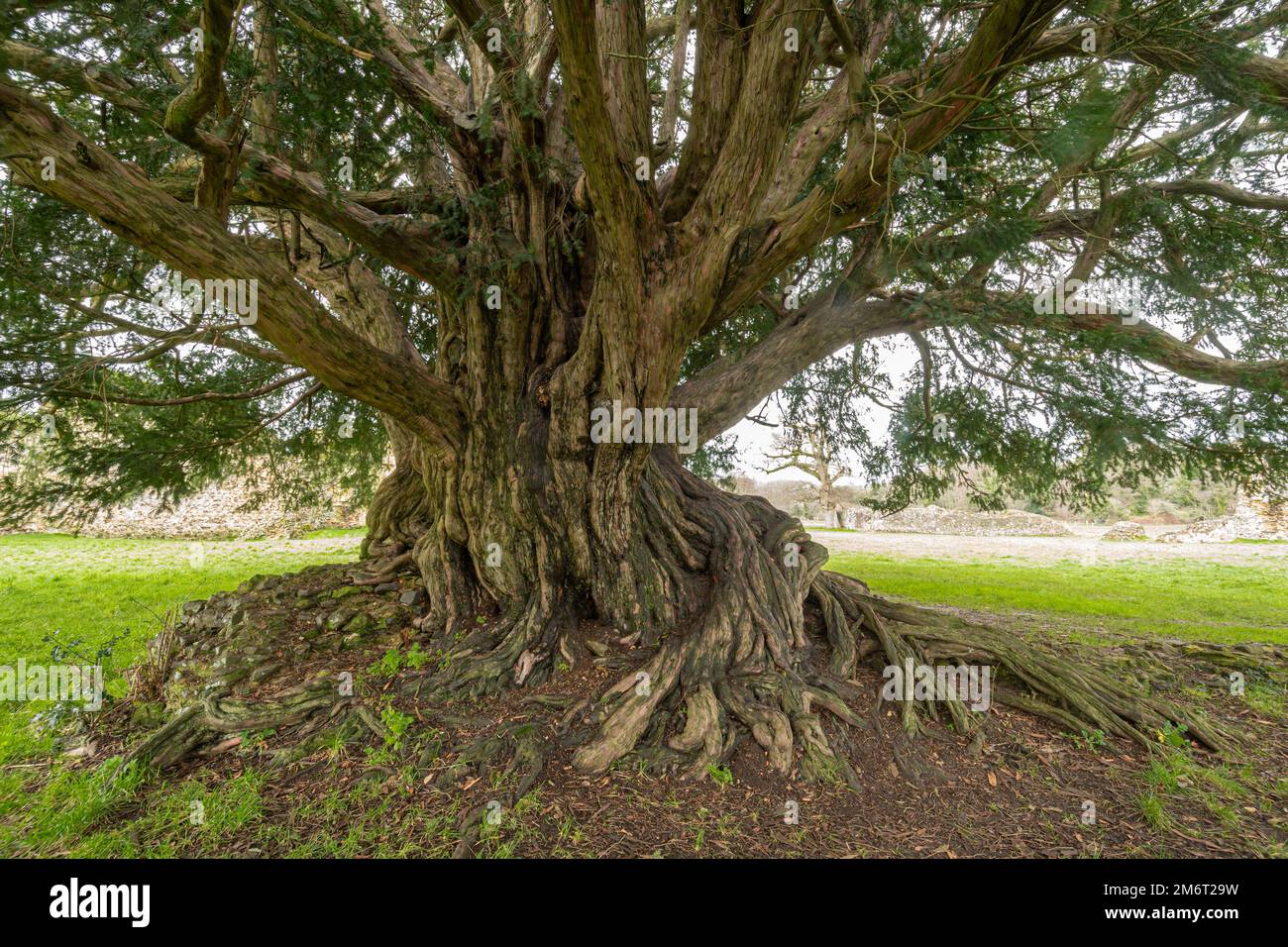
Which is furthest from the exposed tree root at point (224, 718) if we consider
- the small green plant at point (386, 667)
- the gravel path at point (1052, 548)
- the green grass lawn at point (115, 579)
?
the gravel path at point (1052, 548)

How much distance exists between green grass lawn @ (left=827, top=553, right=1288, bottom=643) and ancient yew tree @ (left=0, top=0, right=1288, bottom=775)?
447 cm

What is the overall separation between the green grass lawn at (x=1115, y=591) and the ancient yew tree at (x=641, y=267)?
14.7 ft

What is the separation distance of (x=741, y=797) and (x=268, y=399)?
290 inches

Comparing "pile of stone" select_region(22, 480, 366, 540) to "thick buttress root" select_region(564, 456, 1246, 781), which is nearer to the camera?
"thick buttress root" select_region(564, 456, 1246, 781)

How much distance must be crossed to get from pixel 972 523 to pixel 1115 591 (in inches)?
507

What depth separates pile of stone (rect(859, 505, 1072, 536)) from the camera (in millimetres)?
23031

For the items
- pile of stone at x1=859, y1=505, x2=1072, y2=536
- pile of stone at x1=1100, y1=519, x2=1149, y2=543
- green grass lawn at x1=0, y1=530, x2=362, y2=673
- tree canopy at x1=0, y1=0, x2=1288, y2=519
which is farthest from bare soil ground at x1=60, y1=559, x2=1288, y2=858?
pile of stone at x1=1100, y1=519, x2=1149, y2=543

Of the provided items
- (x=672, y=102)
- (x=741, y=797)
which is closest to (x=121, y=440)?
(x=672, y=102)

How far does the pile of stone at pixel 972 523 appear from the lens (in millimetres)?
23031

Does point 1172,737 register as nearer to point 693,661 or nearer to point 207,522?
point 693,661

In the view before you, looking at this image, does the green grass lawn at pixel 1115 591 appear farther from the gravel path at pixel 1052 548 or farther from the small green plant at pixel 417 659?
the small green plant at pixel 417 659

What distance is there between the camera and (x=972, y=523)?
76.7 feet

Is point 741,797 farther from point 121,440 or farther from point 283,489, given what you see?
point 283,489

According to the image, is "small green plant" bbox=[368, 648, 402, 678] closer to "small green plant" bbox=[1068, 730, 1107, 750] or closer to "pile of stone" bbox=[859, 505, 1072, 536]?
"small green plant" bbox=[1068, 730, 1107, 750]
